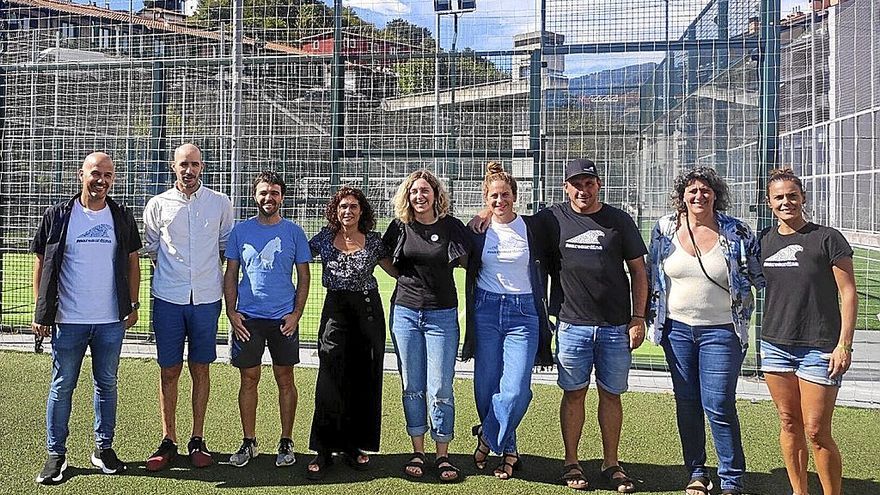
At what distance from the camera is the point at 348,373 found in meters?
4.01

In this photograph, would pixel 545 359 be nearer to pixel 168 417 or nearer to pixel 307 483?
pixel 307 483

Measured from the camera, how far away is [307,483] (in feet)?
12.7

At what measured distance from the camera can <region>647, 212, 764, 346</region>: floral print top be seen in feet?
11.8

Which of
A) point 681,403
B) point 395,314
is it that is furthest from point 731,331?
point 395,314

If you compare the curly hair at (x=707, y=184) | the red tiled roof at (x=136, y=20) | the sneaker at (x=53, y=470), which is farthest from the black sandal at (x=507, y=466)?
the red tiled roof at (x=136, y=20)

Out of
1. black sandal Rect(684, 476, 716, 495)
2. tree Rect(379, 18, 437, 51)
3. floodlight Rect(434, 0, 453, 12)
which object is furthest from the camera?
tree Rect(379, 18, 437, 51)

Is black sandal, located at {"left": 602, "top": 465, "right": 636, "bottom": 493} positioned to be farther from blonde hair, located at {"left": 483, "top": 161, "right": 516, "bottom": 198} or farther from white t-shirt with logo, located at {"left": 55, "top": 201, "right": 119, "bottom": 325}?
white t-shirt with logo, located at {"left": 55, "top": 201, "right": 119, "bottom": 325}

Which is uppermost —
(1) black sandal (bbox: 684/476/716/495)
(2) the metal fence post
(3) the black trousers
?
(2) the metal fence post

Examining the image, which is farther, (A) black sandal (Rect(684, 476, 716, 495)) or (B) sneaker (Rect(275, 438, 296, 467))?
(B) sneaker (Rect(275, 438, 296, 467))

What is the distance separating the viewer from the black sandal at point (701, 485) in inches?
147

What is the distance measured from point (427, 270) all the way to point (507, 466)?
112cm

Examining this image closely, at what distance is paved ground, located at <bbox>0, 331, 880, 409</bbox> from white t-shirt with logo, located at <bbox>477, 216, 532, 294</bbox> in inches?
87.8

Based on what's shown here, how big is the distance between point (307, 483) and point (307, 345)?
9.81 feet

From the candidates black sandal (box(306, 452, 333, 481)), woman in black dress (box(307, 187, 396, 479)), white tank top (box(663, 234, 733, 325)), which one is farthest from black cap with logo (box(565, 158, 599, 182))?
black sandal (box(306, 452, 333, 481))
